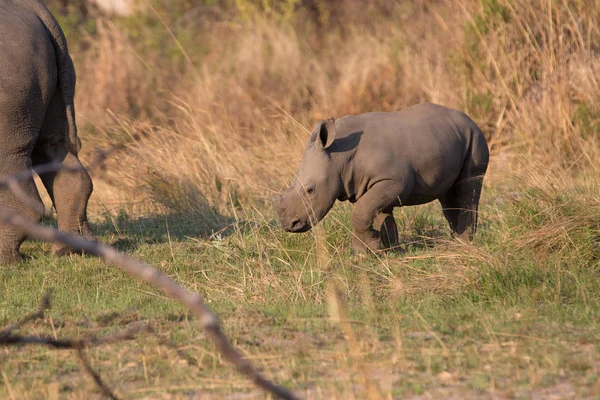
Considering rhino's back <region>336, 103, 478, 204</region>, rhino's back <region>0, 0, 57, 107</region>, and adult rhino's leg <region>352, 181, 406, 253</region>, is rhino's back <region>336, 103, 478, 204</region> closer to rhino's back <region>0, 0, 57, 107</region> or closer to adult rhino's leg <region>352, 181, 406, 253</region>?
adult rhino's leg <region>352, 181, 406, 253</region>

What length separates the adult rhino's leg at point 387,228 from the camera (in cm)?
674

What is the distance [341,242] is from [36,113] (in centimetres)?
243

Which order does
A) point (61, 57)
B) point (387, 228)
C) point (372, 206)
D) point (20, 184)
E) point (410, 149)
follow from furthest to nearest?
point (61, 57)
point (387, 228)
point (20, 184)
point (410, 149)
point (372, 206)

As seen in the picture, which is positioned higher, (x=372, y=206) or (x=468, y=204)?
(x=372, y=206)

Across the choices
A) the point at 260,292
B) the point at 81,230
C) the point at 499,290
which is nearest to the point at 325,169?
the point at 260,292

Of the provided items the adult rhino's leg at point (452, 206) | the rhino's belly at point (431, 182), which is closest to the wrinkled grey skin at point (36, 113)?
the rhino's belly at point (431, 182)

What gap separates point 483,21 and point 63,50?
5.64m

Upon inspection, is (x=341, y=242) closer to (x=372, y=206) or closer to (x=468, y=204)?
(x=372, y=206)

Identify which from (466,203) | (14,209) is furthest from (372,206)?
(14,209)

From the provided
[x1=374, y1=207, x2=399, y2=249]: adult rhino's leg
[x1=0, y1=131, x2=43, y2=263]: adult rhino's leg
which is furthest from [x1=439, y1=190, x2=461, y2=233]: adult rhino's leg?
[x1=0, y1=131, x2=43, y2=263]: adult rhino's leg

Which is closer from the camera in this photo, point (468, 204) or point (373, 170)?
point (373, 170)

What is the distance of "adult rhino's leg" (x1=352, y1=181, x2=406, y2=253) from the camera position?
6.34 metres

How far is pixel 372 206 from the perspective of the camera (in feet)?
20.9

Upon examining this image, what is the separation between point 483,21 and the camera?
10906 millimetres
